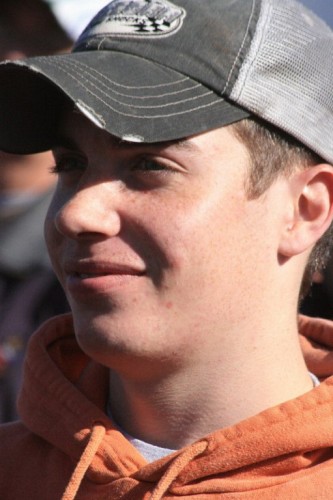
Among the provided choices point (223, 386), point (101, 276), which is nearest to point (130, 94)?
point (101, 276)

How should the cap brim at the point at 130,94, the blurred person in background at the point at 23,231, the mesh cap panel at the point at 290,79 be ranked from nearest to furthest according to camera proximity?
1. the cap brim at the point at 130,94
2. the mesh cap panel at the point at 290,79
3. the blurred person in background at the point at 23,231

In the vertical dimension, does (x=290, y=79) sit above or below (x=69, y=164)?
above

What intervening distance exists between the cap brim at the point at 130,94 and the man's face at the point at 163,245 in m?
0.05

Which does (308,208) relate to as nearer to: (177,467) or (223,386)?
(223,386)

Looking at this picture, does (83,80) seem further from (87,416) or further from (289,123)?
(87,416)

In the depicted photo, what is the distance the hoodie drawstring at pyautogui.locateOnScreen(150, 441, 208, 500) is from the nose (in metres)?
0.50

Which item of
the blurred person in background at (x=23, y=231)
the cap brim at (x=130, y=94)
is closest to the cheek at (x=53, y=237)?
the cap brim at (x=130, y=94)

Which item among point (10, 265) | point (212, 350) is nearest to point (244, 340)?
point (212, 350)

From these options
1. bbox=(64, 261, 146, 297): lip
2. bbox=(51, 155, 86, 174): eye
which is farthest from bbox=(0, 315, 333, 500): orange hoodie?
bbox=(51, 155, 86, 174): eye

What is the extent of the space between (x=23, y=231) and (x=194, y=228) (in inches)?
55.5

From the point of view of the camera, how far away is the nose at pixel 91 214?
2541mm

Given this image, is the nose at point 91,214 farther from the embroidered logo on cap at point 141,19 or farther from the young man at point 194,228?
the embroidered logo on cap at point 141,19

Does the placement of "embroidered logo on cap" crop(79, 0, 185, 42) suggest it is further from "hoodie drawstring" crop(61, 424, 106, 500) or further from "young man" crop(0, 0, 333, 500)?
"hoodie drawstring" crop(61, 424, 106, 500)

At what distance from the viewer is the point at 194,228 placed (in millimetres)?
2547
